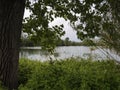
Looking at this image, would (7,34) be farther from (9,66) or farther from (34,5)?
(34,5)

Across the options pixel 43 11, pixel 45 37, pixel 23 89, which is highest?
pixel 43 11

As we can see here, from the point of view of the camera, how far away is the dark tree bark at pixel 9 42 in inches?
267

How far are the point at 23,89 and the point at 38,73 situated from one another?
0.57 meters

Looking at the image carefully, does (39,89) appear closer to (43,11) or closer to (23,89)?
(23,89)

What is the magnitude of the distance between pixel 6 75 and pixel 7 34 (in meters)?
1.02

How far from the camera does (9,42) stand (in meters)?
6.83

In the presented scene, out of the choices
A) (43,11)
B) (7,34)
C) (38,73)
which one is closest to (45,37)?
(43,11)

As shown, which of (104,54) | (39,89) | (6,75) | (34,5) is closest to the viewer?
(39,89)

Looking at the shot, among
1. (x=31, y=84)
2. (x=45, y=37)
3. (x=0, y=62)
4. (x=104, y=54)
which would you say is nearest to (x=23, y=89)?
(x=31, y=84)

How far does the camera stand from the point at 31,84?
19.0ft

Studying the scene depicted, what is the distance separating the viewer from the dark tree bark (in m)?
6.78

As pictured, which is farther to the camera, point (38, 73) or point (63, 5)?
point (63, 5)

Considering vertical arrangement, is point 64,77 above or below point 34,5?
below

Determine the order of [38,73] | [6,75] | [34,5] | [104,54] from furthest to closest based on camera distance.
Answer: [104,54], [34,5], [6,75], [38,73]
